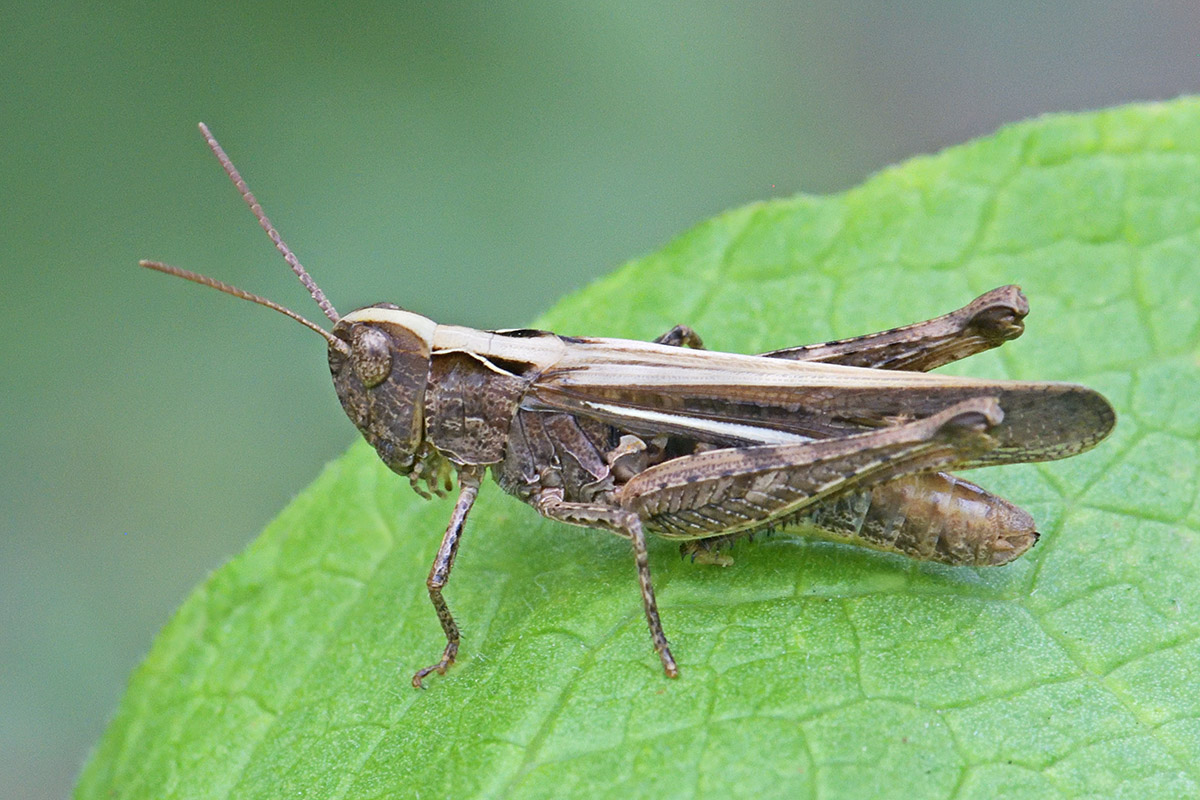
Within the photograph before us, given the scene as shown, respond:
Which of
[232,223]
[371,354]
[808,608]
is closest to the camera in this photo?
[808,608]

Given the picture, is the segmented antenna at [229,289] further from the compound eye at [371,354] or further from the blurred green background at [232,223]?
the blurred green background at [232,223]

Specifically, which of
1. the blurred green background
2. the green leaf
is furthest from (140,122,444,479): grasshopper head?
the blurred green background

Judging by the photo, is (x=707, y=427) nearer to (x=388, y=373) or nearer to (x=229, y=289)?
(x=388, y=373)

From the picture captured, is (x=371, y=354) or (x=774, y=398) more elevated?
(x=371, y=354)

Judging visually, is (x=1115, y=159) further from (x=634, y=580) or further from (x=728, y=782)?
(x=728, y=782)

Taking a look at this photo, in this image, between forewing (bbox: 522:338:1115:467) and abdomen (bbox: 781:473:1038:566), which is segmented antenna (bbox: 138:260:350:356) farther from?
abdomen (bbox: 781:473:1038:566)

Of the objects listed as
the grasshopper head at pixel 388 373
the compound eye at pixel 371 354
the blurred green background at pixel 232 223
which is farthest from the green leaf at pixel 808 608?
the blurred green background at pixel 232 223

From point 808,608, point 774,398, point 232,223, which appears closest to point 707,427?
point 774,398
